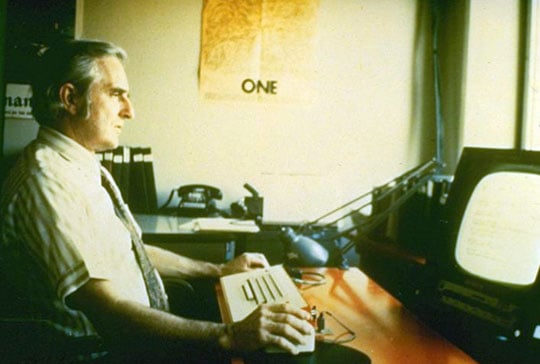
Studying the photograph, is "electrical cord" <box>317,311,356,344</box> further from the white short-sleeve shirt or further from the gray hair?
the gray hair

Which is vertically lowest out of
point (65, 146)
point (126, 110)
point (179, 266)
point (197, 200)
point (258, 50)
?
point (179, 266)

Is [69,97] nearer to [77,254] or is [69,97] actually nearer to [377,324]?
[77,254]

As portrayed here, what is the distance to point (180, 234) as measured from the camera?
7.92 ft

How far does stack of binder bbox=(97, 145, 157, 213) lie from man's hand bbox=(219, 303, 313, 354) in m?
1.98

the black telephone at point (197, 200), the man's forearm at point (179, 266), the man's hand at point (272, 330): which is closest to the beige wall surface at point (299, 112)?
the black telephone at point (197, 200)

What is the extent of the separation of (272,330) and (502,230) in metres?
0.62

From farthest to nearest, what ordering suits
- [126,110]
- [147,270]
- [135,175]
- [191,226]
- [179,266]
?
[135,175], [191,226], [179,266], [126,110], [147,270]

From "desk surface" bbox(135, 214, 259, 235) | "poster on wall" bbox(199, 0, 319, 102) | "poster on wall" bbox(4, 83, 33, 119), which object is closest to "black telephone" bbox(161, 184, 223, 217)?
"desk surface" bbox(135, 214, 259, 235)

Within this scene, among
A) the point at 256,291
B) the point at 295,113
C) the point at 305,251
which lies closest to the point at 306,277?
the point at 305,251

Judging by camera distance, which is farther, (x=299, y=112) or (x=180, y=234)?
(x=299, y=112)

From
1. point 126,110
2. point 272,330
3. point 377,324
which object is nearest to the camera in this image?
point 272,330

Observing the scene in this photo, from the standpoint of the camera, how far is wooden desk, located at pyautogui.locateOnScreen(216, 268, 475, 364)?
109 cm

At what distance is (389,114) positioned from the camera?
11.1 ft

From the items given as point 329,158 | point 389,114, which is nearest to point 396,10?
point 389,114
